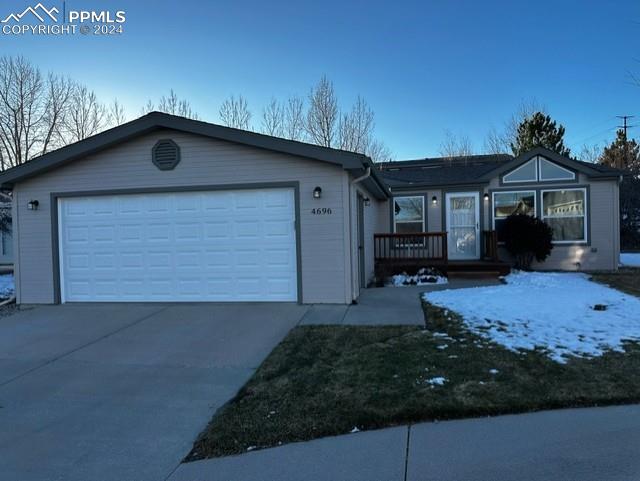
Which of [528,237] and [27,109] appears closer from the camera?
[528,237]

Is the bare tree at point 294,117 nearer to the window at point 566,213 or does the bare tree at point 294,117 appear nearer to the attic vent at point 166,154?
the window at point 566,213

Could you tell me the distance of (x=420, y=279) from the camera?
35.8 feet

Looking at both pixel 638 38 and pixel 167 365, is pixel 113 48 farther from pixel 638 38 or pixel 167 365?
pixel 638 38

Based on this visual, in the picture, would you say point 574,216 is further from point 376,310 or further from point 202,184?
point 202,184

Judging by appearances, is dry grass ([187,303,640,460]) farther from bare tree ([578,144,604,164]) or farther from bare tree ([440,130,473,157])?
bare tree ([578,144,604,164])

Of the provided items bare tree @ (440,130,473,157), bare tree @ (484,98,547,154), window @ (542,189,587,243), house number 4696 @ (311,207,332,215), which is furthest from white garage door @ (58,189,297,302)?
bare tree @ (484,98,547,154)

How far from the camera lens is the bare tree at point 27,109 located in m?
17.9

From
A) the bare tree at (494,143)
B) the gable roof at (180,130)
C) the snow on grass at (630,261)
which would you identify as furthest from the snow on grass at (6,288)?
the bare tree at (494,143)

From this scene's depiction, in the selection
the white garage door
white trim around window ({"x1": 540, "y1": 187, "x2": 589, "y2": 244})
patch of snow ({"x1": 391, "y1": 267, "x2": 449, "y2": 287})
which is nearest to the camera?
the white garage door

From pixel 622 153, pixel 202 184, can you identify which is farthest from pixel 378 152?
pixel 622 153

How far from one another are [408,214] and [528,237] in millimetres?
3654

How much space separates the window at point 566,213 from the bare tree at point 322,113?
1047 centimetres

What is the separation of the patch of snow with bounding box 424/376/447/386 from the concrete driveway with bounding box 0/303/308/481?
1.83m

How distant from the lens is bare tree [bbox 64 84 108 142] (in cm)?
1947
